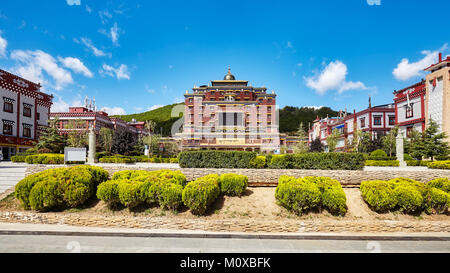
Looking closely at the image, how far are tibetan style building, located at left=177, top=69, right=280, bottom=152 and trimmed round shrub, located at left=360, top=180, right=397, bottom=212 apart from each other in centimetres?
3325

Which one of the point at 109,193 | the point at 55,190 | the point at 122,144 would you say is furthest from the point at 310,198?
the point at 122,144

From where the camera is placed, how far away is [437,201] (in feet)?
26.6

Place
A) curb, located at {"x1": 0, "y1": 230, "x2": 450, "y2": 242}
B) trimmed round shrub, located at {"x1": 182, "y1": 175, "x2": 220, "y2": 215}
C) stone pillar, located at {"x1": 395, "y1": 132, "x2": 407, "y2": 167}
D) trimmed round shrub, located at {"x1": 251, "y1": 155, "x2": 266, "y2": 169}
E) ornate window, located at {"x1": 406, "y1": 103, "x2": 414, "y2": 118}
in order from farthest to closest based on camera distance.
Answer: ornate window, located at {"x1": 406, "y1": 103, "x2": 414, "y2": 118} → stone pillar, located at {"x1": 395, "y1": 132, "x2": 407, "y2": 167} → trimmed round shrub, located at {"x1": 251, "y1": 155, "x2": 266, "y2": 169} → trimmed round shrub, located at {"x1": 182, "y1": 175, "x2": 220, "y2": 215} → curb, located at {"x1": 0, "y1": 230, "x2": 450, "y2": 242}

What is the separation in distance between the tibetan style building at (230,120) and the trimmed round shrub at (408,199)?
33.6m

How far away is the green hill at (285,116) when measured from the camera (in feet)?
252

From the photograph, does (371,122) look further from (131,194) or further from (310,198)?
(131,194)

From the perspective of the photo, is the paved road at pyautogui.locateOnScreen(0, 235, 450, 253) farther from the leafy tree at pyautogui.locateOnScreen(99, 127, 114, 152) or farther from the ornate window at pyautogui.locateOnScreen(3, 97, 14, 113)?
the ornate window at pyautogui.locateOnScreen(3, 97, 14, 113)

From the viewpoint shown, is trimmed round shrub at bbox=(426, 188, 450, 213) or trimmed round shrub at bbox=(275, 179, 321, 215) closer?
trimmed round shrub at bbox=(275, 179, 321, 215)

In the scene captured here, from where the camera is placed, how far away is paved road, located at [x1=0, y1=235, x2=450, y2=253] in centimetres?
577

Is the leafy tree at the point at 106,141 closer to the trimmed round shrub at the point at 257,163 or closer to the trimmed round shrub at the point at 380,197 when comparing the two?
the trimmed round shrub at the point at 257,163

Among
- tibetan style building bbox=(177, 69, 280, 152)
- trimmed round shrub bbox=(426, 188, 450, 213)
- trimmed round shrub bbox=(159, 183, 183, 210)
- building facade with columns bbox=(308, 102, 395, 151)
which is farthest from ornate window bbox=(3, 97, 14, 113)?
building facade with columns bbox=(308, 102, 395, 151)

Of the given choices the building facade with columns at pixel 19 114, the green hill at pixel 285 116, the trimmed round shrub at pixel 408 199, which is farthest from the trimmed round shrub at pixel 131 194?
the green hill at pixel 285 116

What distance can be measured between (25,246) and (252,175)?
773cm
